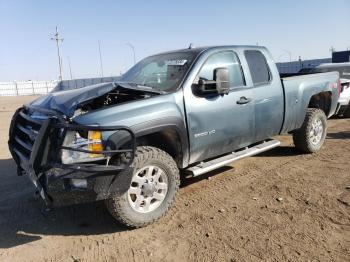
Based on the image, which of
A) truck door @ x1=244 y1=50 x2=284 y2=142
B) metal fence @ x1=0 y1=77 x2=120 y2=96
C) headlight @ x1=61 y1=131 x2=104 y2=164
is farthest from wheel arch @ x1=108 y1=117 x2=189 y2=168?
metal fence @ x1=0 y1=77 x2=120 y2=96

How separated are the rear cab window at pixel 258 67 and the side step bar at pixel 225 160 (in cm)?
94

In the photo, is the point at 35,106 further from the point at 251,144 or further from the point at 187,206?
the point at 251,144

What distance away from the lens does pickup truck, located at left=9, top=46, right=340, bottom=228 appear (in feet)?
12.3

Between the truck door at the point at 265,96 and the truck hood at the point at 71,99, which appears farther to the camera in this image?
the truck door at the point at 265,96

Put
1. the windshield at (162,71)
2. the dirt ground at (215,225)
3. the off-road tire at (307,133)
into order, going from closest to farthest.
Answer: the dirt ground at (215,225) < the windshield at (162,71) < the off-road tire at (307,133)

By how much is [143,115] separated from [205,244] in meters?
A: 1.46

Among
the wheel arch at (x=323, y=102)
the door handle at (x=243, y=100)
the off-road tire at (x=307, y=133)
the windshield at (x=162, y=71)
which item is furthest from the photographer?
the wheel arch at (x=323, y=102)

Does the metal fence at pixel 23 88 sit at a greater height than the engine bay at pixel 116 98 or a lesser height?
lesser

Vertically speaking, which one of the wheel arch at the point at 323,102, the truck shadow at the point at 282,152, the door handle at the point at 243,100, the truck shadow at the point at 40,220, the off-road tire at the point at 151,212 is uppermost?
the door handle at the point at 243,100

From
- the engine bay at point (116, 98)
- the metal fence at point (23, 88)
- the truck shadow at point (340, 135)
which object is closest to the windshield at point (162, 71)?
the engine bay at point (116, 98)

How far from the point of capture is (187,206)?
4.73 meters

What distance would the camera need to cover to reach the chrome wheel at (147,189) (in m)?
4.13

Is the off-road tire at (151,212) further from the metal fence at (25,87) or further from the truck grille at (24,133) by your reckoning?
the metal fence at (25,87)

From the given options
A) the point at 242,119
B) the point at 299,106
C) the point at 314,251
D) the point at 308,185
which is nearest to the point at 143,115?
the point at 242,119
